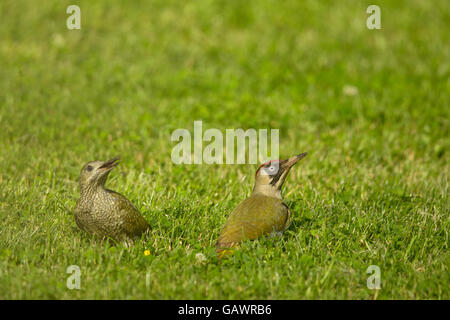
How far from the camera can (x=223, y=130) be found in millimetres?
7688

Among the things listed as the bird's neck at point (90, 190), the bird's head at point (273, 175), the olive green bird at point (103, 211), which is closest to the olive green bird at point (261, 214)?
the bird's head at point (273, 175)

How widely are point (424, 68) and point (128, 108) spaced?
4.81 m

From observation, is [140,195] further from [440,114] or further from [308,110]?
[440,114]

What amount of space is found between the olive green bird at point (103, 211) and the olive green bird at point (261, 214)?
709mm

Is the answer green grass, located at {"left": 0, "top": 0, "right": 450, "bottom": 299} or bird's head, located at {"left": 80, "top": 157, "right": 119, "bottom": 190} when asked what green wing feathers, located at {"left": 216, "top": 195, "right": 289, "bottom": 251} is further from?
bird's head, located at {"left": 80, "top": 157, "right": 119, "bottom": 190}

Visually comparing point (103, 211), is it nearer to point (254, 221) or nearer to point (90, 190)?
point (90, 190)

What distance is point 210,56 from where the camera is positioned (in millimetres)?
9922

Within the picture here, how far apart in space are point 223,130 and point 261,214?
3007mm

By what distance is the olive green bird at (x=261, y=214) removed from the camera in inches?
184

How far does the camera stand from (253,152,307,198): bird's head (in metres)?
5.13

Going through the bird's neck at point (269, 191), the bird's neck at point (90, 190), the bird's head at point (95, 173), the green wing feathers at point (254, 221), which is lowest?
the green wing feathers at point (254, 221)

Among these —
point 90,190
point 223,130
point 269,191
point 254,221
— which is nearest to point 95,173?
point 90,190

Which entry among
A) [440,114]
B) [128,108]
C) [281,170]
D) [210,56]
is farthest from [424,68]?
[281,170]

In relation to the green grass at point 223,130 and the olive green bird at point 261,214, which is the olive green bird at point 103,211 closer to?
the green grass at point 223,130
